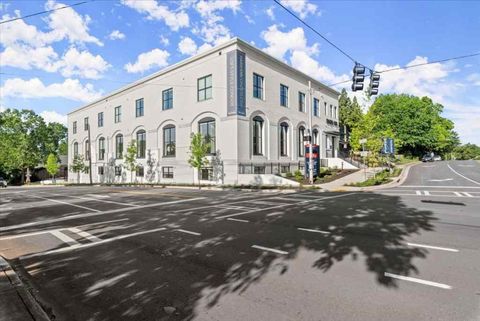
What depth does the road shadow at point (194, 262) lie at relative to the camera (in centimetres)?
446

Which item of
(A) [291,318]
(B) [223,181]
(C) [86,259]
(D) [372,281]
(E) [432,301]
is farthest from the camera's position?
(B) [223,181]

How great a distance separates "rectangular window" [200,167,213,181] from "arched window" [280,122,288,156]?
354 inches

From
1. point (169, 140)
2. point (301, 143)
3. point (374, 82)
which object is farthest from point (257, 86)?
point (374, 82)

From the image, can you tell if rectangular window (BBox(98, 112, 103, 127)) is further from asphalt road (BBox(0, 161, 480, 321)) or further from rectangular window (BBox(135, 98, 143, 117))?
asphalt road (BBox(0, 161, 480, 321))

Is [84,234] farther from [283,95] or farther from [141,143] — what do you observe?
[141,143]

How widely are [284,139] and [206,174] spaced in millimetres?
10546

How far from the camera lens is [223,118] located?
3105 centimetres

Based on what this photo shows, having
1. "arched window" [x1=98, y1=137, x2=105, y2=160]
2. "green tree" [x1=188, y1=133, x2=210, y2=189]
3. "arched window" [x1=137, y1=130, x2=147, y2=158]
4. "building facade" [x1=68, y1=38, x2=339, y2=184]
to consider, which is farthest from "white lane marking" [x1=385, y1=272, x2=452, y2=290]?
"arched window" [x1=98, y1=137, x2=105, y2=160]

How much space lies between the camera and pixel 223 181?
3061 centimetres

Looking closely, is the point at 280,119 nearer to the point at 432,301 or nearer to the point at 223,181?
the point at 223,181

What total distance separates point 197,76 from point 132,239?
91.9 ft

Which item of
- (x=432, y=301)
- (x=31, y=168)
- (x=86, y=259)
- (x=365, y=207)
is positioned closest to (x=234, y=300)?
(x=432, y=301)

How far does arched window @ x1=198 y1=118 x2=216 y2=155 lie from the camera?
32219 millimetres

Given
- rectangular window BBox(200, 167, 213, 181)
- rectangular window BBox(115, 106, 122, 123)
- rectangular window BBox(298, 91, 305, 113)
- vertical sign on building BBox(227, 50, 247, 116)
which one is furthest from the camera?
rectangular window BBox(115, 106, 122, 123)
